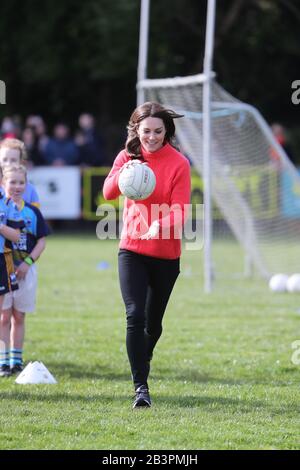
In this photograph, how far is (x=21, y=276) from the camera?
7914 mm

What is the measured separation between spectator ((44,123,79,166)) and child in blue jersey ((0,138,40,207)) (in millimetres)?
14455

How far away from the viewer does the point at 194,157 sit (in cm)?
1384

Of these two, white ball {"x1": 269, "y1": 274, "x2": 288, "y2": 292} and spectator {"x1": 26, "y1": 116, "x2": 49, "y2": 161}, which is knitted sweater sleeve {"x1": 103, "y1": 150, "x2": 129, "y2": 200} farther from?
spectator {"x1": 26, "y1": 116, "x2": 49, "y2": 161}

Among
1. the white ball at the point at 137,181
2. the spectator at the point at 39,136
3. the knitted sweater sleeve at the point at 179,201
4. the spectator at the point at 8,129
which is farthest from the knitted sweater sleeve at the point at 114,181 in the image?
the spectator at the point at 39,136

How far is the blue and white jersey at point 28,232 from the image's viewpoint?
793cm

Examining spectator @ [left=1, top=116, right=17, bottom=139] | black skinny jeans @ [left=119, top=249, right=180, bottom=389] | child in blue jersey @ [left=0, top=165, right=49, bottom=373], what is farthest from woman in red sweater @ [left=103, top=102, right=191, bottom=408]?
spectator @ [left=1, top=116, right=17, bottom=139]

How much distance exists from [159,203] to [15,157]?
1895 mm

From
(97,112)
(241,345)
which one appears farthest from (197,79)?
(97,112)

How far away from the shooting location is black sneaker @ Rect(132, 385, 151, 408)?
256 inches

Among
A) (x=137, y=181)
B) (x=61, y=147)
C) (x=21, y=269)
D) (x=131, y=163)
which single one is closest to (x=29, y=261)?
(x=21, y=269)

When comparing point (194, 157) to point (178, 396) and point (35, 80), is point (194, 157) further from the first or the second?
point (35, 80)

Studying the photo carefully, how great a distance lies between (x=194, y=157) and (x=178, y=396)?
7216 millimetres

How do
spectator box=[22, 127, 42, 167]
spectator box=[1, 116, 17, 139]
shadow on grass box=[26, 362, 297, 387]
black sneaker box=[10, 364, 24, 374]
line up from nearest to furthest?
shadow on grass box=[26, 362, 297, 387] < black sneaker box=[10, 364, 24, 374] < spectator box=[1, 116, 17, 139] < spectator box=[22, 127, 42, 167]

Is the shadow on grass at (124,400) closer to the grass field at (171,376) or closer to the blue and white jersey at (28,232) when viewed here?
the grass field at (171,376)
